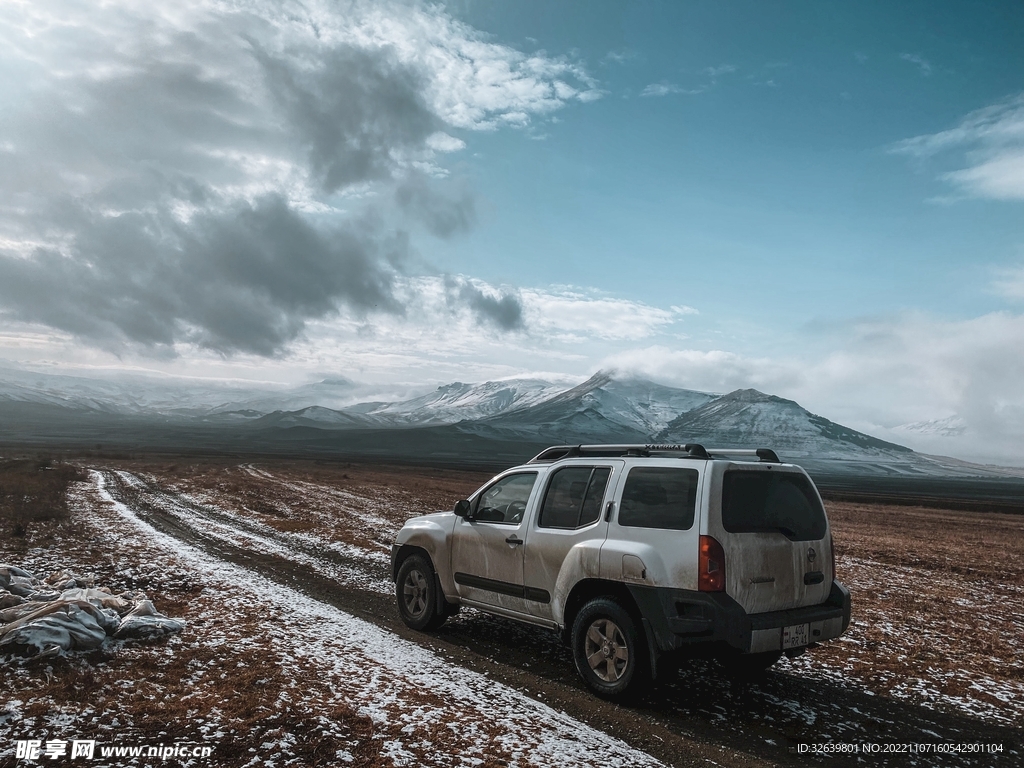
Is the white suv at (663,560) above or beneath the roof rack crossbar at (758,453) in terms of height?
Result: beneath

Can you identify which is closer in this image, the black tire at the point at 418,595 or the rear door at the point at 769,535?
the rear door at the point at 769,535

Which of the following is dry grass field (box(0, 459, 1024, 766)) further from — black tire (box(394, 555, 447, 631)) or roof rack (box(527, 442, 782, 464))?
roof rack (box(527, 442, 782, 464))

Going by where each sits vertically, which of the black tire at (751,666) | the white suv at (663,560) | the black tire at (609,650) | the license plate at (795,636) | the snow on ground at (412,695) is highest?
the white suv at (663,560)

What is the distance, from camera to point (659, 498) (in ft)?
19.6

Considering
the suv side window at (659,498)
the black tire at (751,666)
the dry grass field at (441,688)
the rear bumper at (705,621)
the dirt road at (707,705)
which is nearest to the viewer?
the dry grass field at (441,688)

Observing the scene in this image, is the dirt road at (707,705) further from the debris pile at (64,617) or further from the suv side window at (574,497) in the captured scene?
the debris pile at (64,617)

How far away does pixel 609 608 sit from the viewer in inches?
232

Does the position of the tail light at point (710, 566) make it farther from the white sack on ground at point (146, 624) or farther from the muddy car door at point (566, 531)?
the white sack on ground at point (146, 624)

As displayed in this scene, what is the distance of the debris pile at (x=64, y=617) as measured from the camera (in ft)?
21.1

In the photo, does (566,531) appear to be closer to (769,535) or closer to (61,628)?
(769,535)

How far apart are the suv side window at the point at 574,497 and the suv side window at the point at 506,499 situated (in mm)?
351

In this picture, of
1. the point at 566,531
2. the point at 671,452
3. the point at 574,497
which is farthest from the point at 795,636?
the point at 574,497

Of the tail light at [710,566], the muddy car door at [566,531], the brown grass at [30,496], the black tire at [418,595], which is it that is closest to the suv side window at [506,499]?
the muddy car door at [566,531]

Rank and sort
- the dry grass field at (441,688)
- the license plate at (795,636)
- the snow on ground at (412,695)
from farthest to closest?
the license plate at (795,636) < the dry grass field at (441,688) < the snow on ground at (412,695)
